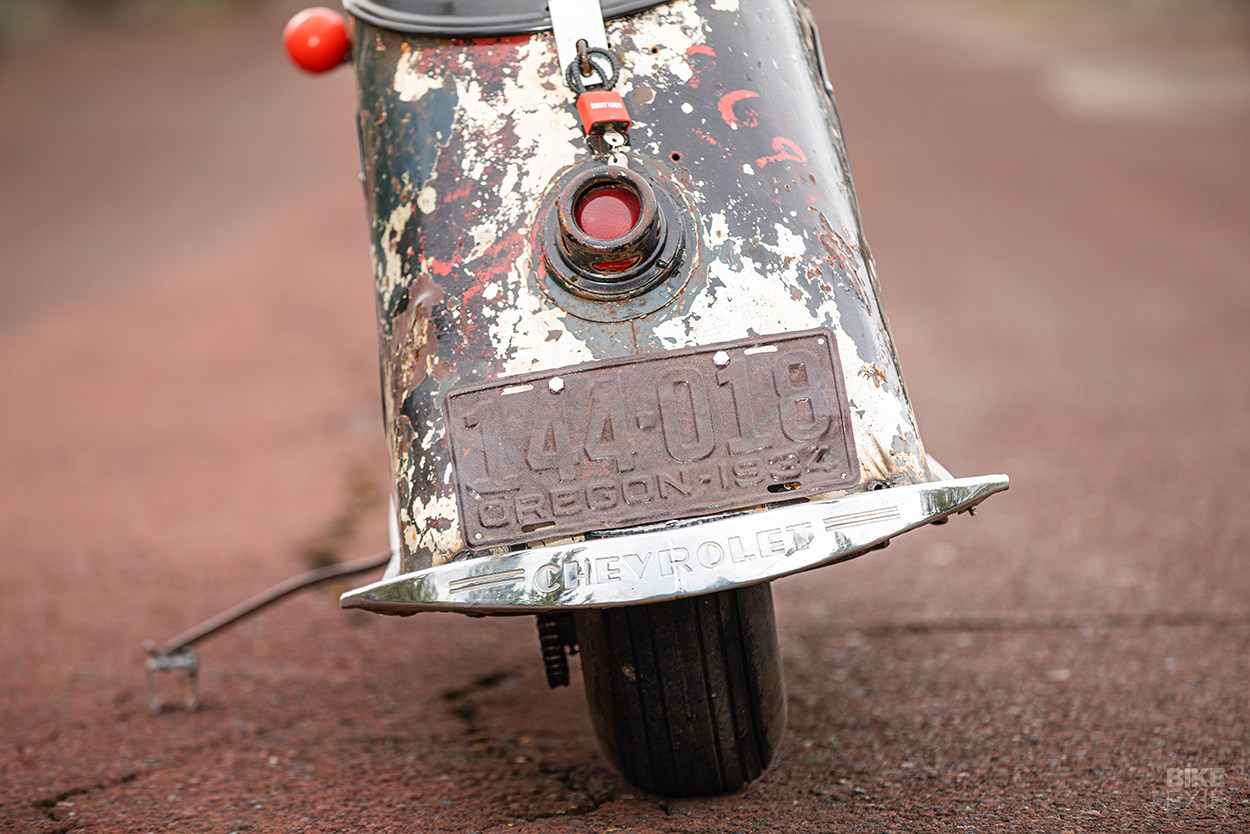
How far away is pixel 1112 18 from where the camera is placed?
1468cm

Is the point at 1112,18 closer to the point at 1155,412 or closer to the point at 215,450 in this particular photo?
the point at 1155,412


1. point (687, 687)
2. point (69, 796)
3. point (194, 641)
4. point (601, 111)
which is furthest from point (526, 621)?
point (601, 111)

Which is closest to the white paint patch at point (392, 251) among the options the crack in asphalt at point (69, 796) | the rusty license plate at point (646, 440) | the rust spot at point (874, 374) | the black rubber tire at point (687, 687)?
the rusty license plate at point (646, 440)

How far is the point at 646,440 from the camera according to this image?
156 cm

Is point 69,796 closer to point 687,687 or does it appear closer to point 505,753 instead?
point 505,753

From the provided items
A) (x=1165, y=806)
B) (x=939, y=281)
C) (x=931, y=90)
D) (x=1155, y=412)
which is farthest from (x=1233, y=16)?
(x=1165, y=806)

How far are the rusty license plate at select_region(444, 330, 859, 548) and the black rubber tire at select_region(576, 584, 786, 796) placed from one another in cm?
25

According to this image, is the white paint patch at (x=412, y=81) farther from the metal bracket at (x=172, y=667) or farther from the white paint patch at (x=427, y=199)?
the metal bracket at (x=172, y=667)

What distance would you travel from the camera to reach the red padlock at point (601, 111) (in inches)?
65.8

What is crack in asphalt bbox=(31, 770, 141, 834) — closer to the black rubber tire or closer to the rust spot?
the black rubber tire

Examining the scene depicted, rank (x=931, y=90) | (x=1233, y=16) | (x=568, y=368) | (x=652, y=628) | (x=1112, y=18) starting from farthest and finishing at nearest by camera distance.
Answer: (x=1112, y=18)
(x=1233, y=16)
(x=931, y=90)
(x=652, y=628)
(x=568, y=368)

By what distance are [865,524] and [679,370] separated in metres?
0.34

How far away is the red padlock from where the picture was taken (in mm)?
1671

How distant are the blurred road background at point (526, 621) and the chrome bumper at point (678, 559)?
0.55 metres
